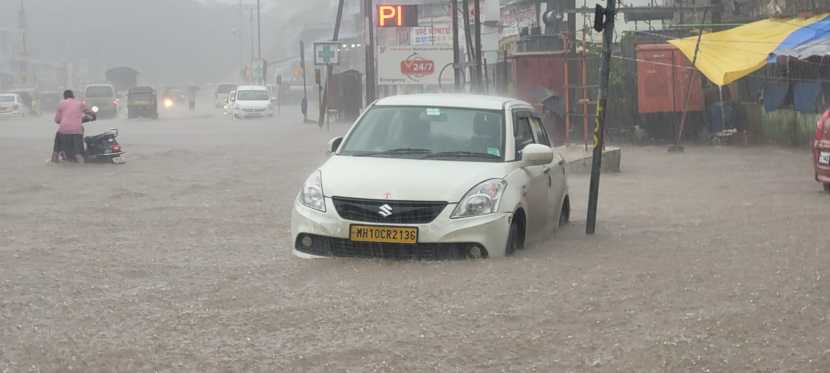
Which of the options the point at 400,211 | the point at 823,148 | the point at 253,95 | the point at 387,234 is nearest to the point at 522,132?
the point at 400,211

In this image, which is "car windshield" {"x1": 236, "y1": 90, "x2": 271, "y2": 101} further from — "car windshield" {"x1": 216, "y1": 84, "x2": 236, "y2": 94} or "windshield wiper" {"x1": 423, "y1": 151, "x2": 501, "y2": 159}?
"windshield wiper" {"x1": 423, "y1": 151, "x2": 501, "y2": 159}

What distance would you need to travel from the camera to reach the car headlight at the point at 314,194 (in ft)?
31.1

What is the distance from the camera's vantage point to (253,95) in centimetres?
5631

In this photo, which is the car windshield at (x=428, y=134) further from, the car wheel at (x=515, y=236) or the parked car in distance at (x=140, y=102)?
the parked car in distance at (x=140, y=102)

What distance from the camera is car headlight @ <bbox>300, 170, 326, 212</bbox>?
949cm

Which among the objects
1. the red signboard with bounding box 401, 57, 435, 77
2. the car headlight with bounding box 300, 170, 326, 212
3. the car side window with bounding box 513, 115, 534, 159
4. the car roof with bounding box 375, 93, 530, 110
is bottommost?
the car headlight with bounding box 300, 170, 326, 212

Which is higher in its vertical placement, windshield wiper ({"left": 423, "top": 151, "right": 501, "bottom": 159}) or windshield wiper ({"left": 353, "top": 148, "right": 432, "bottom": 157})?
windshield wiper ({"left": 353, "top": 148, "right": 432, "bottom": 157})

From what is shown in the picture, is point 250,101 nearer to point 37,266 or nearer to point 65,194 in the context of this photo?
point 65,194

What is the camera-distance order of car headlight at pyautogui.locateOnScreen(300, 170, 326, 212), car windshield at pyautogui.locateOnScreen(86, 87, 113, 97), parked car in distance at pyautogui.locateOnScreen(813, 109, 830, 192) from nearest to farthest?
car headlight at pyautogui.locateOnScreen(300, 170, 326, 212), parked car in distance at pyautogui.locateOnScreen(813, 109, 830, 192), car windshield at pyautogui.locateOnScreen(86, 87, 113, 97)

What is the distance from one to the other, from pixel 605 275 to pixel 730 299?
48.8 inches

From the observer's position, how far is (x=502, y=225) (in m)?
9.45

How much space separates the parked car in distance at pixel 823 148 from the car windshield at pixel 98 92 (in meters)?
47.7

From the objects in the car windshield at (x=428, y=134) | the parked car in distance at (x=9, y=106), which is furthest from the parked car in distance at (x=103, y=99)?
the car windshield at (x=428, y=134)

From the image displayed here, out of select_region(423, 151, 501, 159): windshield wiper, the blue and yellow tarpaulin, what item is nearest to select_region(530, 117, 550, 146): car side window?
select_region(423, 151, 501, 159): windshield wiper
